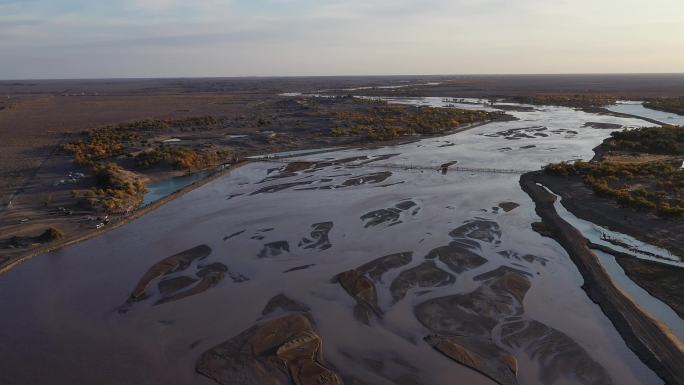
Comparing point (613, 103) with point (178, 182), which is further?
point (613, 103)

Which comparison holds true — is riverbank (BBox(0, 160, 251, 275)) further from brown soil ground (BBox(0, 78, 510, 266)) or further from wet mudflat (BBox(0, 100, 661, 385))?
wet mudflat (BBox(0, 100, 661, 385))

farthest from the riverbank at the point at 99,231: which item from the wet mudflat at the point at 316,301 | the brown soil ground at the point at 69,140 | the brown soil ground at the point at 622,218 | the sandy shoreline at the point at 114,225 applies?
the brown soil ground at the point at 622,218

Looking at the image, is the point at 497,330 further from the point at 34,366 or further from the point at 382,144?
the point at 382,144

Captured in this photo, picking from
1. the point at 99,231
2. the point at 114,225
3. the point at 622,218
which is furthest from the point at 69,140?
the point at 622,218

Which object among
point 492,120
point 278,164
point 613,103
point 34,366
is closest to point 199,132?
point 278,164

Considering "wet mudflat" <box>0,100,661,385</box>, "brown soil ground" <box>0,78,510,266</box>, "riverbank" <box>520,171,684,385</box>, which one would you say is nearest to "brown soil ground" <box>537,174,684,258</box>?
"riverbank" <box>520,171,684,385</box>

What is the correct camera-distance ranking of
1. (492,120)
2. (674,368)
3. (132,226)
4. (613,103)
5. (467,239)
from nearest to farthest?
(674,368), (467,239), (132,226), (492,120), (613,103)
